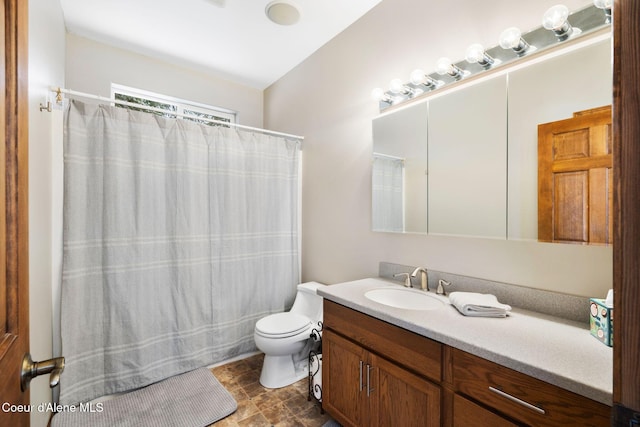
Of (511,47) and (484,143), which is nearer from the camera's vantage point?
(511,47)

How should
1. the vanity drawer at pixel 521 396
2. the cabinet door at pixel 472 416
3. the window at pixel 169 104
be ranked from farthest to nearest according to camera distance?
the window at pixel 169 104
the cabinet door at pixel 472 416
the vanity drawer at pixel 521 396

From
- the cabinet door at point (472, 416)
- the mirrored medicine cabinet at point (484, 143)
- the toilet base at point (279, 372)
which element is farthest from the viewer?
the toilet base at point (279, 372)

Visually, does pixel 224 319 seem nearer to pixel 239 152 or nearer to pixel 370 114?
pixel 239 152

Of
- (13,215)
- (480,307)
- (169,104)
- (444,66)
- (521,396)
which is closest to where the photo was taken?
(13,215)

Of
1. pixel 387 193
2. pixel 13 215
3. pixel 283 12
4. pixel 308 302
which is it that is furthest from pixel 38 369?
pixel 283 12

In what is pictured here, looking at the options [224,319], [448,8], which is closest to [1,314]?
[224,319]

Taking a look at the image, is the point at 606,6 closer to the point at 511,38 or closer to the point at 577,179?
the point at 511,38

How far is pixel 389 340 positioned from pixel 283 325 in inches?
39.7

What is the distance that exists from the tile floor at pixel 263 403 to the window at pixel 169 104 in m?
2.03

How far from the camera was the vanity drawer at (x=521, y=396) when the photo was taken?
774mm

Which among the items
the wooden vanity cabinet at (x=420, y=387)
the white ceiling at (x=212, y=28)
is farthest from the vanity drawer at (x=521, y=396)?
the white ceiling at (x=212, y=28)

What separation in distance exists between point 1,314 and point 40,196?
114 cm

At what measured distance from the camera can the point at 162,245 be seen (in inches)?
81.3

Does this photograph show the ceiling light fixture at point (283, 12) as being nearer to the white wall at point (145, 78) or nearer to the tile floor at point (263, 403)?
the white wall at point (145, 78)
